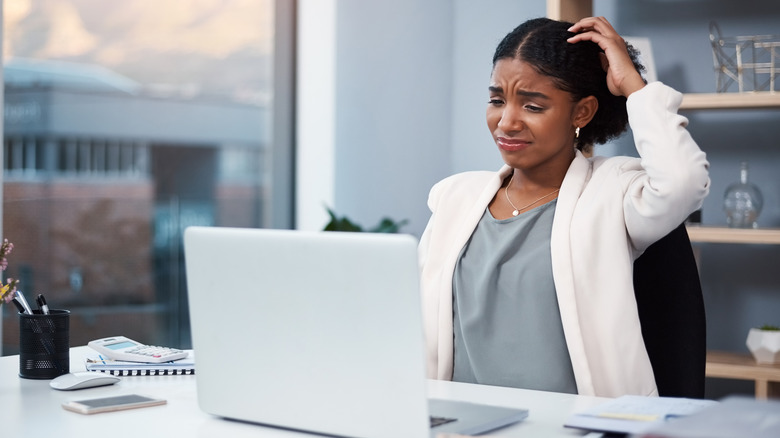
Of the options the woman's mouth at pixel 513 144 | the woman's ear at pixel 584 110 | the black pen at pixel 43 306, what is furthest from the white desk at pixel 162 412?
the woman's ear at pixel 584 110

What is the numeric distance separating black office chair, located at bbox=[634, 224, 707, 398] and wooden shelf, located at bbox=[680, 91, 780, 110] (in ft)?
4.41

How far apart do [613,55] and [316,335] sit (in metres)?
0.91

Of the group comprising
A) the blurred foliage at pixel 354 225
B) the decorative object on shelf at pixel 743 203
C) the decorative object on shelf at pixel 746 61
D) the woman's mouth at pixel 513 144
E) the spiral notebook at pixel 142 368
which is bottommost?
the spiral notebook at pixel 142 368

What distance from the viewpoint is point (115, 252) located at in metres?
3.25

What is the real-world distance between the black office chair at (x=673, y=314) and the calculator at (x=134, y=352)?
82 centimetres

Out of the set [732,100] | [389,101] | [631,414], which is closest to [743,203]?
[732,100]

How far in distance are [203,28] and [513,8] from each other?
119 cm

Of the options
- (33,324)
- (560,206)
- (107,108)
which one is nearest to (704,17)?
(560,206)

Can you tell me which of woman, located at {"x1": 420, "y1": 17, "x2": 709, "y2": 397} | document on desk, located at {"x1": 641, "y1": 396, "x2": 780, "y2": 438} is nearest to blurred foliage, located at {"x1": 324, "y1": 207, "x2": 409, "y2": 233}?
woman, located at {"x1": 420, "y1": 17, "x2": 709, "y2": 397}

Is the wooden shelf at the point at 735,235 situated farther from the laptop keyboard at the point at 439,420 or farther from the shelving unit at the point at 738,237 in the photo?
the laptop keyboard at the point at 439,420

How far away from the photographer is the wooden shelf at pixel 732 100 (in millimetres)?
2729

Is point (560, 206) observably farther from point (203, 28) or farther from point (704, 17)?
point (203, 28)

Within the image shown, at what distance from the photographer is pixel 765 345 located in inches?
107

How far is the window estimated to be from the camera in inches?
117
